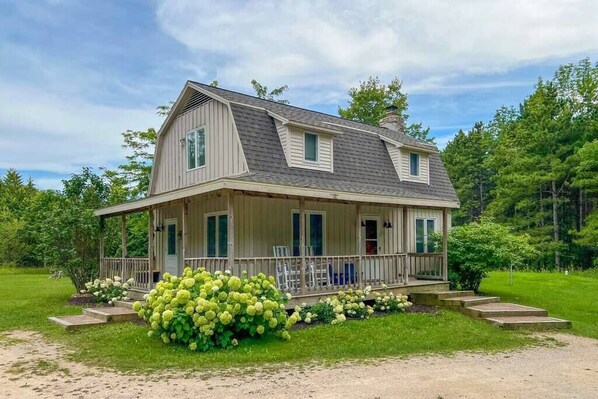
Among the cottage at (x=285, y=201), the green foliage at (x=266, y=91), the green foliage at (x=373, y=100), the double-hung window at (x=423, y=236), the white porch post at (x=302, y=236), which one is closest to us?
the white porch post at (x=302, y=236)

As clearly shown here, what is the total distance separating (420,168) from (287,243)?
6.70m

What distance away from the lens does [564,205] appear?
1280 inches

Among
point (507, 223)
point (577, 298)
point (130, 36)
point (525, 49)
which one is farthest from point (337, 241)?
point (507, 223)

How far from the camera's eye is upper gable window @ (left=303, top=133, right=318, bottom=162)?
13.0 metres

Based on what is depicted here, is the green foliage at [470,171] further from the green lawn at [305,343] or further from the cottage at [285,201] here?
the green lawn at [305,343]

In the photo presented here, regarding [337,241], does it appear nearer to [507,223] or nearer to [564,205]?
[507,223]

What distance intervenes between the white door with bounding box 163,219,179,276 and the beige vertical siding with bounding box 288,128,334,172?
14.5 ft

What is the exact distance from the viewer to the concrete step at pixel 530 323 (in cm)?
985

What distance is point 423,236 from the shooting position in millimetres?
16062

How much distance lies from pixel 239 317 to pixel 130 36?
11607 mm

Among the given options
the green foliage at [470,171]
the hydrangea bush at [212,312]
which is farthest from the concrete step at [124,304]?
the green foliage at [470,171]

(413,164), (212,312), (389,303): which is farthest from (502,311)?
(212,312)

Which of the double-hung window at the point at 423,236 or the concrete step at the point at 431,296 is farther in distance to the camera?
the double-hung window at the point at 423,236

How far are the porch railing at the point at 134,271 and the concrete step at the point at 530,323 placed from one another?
8.42 m
